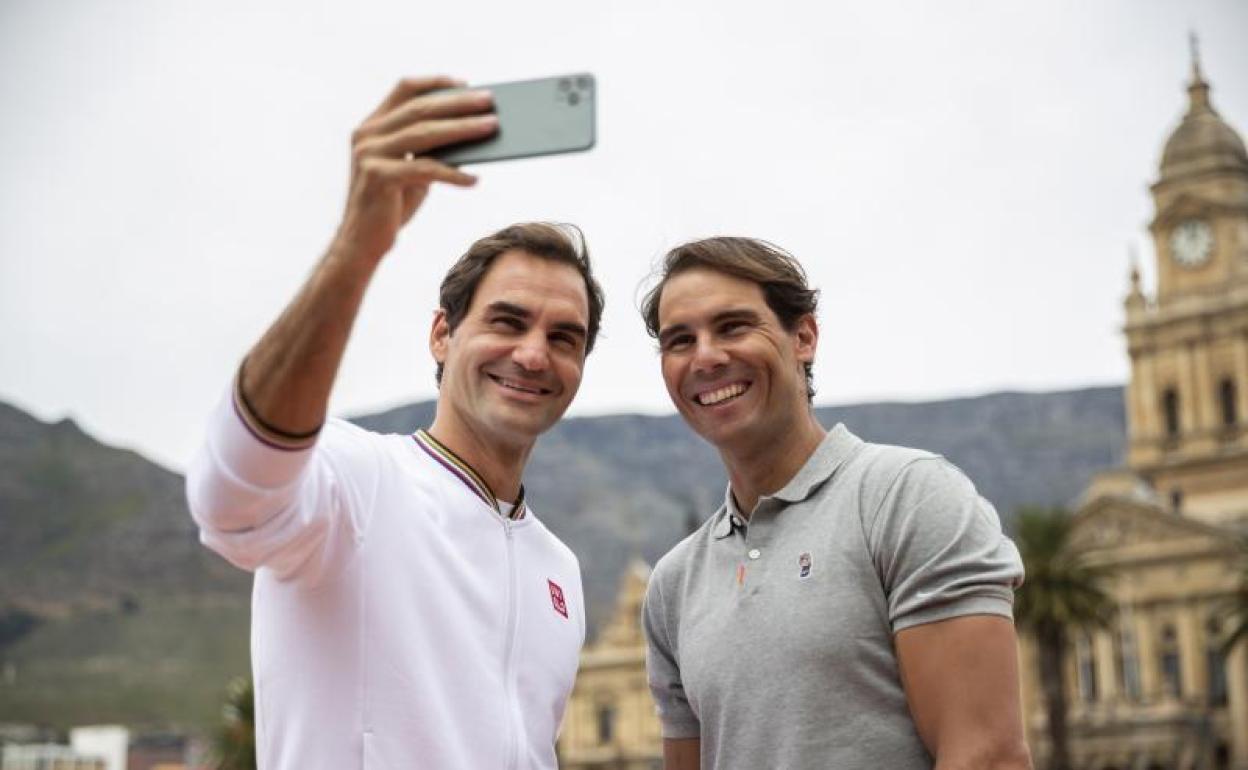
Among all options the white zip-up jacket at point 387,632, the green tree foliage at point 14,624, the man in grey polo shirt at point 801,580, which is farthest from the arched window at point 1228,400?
the green tree foliage at point 14,624

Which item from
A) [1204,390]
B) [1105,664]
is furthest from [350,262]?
[1204,390]

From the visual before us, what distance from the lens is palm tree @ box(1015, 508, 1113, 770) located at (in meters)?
44.4

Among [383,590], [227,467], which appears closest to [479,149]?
[227,467]

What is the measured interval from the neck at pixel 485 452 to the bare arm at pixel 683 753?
0.94 m

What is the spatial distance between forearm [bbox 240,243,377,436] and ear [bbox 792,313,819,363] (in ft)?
6.70

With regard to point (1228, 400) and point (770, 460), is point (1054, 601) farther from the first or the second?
point (770, 460)

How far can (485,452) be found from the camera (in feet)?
16.1

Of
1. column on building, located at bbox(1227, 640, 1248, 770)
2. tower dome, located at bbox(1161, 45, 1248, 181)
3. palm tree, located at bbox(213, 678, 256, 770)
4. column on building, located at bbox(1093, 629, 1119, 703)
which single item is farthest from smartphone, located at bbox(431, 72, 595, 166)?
tower dome, located at bbox(1161, 45, 1248, 181)

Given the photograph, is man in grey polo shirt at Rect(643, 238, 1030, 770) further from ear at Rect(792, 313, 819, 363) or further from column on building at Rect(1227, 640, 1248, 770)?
column on building at Rect(1227, 640, 1248, 770)

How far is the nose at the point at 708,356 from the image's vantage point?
4.84 metres

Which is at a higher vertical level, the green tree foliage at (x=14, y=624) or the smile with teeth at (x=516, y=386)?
the smile with teeth at (x=516, y=386)

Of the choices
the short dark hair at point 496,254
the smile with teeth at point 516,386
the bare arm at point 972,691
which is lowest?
the bare arm at point 972,691

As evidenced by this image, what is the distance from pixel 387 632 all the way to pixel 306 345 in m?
1.16

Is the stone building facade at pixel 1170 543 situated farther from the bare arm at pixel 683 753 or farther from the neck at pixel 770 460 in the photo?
the neck at pixel 770 460
